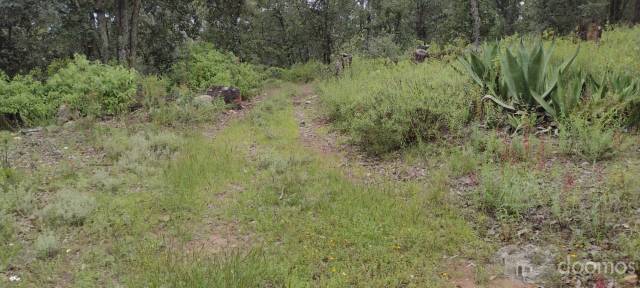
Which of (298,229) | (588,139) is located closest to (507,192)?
(588,139)

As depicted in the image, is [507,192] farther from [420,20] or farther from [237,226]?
[420,20]

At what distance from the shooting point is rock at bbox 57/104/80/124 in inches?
374

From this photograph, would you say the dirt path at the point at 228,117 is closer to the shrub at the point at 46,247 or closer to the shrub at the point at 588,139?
the shrub at the point at 46,247

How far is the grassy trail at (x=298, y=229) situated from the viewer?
11.8 ft

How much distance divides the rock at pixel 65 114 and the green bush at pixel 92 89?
10 cm

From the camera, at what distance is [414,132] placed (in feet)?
22.0

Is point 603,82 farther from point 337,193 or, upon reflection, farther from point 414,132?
point 337,193

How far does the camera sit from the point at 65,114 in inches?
381

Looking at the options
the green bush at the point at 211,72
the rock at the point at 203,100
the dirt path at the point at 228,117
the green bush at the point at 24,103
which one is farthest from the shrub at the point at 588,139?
the green bush at the point at 24,103

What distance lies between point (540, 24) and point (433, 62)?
50.9 ft

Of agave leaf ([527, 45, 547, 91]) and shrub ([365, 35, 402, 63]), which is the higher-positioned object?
shrub ([365, 35, 402, 63])

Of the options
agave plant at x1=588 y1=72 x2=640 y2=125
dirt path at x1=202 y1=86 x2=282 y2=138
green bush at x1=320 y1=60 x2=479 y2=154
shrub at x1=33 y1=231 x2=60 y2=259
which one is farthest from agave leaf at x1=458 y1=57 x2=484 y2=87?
shrub at x1=33 y1=231 x2=60 y2=259

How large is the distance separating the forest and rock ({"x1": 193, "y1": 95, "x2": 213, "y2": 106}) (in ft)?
0.26

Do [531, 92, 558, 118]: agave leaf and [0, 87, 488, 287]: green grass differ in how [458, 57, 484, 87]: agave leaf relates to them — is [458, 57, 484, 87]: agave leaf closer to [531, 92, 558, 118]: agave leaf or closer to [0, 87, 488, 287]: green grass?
[531, 92, 558, 118]: agave leaf
